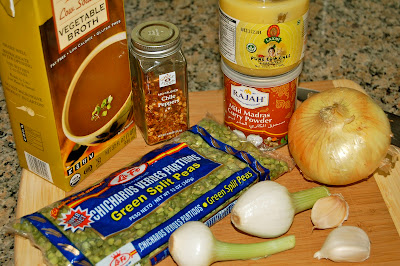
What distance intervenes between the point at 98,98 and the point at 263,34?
0.38 m

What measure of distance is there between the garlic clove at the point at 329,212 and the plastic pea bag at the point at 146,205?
0.44 feet

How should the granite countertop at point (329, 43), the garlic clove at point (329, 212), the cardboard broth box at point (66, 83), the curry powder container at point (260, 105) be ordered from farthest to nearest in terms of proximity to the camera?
the granite countertop at point (329, 43)
the curry powder container at point (260, 105)
the garlic clove at point (329, 212)
the cardboard broth box at point (66, 83)

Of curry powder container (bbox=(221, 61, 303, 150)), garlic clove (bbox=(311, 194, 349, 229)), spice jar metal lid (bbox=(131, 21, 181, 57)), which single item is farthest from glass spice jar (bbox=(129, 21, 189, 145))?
garlic clove (bbox=(311, 194, 349, 229))

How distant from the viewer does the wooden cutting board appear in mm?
1144

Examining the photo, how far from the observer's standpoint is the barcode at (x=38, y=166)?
4.20ft

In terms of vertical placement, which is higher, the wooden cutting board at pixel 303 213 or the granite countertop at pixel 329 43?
the granite countertop at pixel 329 43

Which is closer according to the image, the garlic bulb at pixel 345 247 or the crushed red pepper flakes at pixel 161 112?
the garlic bulb at pixel 345 247

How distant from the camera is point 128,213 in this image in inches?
44.8

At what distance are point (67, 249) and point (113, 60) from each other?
424 mm

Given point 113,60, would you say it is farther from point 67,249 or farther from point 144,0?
point 144,0

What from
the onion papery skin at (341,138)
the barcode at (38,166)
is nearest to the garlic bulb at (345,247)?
the onion papery skin at (341,138)

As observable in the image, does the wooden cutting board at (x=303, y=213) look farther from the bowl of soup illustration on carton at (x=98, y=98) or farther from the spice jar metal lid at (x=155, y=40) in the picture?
the spice jar metal lid at (x=155, y=40)

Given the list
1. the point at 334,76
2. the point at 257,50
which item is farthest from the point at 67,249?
the point at 334,76

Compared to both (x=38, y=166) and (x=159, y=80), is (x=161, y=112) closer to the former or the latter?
(x=159, y=80)
